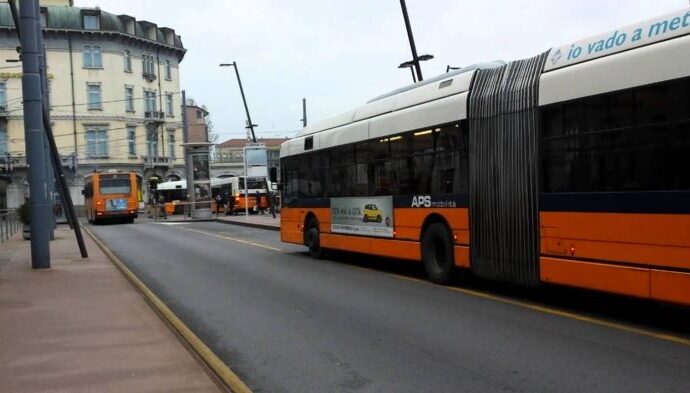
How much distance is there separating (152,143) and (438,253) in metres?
62.5

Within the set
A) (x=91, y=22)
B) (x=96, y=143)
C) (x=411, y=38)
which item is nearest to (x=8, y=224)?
(x=411, y=38)

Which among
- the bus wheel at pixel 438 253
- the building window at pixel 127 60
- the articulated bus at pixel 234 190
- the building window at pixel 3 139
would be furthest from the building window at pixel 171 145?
the bus wheel at pixel 438 253

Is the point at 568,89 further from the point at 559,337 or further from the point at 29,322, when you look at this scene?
the point at 29,322

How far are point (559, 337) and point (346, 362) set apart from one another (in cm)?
233

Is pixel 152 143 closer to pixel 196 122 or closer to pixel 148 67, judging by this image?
pixel 148 67

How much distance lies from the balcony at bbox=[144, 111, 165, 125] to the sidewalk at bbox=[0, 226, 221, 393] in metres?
58.9

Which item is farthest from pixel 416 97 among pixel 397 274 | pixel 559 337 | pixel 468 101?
pixel 559 337

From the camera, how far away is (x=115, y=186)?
1526 inches

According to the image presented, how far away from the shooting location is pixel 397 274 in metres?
12.2

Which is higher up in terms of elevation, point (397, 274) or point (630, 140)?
point (630, 140)

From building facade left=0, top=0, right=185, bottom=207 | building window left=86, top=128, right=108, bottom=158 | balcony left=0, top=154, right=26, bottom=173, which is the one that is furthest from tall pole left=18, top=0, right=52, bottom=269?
building window left=86, top=128, right=108, bottom=158

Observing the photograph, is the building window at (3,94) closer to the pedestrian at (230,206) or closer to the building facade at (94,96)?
the building facade at (94,96)

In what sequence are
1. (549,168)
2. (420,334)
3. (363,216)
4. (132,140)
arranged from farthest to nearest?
(132,140) < (363,216) < (549,168) < (420,334)

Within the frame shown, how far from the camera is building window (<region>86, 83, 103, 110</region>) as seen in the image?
6394 centimetres
